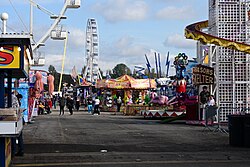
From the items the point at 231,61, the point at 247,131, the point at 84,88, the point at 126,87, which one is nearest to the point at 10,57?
the point at 247,131

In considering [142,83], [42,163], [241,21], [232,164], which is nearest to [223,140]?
[232,164]

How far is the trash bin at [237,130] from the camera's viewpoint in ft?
51.5

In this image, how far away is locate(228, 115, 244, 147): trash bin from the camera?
618 inches

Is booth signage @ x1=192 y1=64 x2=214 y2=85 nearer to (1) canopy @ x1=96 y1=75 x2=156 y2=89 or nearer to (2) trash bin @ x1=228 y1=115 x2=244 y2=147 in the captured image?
(2) trash bin @ x1=228 y1=115 x2=244 y2=147

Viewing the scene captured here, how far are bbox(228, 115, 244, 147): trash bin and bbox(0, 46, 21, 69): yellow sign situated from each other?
27.4 ft

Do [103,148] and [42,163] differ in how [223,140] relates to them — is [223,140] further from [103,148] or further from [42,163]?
[42,163]

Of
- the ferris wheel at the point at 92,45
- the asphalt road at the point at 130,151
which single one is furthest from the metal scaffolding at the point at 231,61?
the ferris wheel at the point at 92,45

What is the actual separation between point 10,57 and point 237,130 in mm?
8541

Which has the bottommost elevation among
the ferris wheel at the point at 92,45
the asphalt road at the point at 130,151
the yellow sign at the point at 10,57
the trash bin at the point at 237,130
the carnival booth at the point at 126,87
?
the asphalt road at the point at 130,151

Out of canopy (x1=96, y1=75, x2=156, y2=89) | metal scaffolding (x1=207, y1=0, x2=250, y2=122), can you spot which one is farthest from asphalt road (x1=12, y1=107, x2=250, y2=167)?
canopy (x1=96, y1=75, x2=156, y2=89)

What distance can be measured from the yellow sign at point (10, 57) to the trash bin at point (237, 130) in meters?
8.36

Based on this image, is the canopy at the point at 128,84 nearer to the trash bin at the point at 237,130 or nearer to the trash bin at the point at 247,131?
the trash bin at the point at 237,130

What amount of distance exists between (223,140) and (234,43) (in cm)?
691

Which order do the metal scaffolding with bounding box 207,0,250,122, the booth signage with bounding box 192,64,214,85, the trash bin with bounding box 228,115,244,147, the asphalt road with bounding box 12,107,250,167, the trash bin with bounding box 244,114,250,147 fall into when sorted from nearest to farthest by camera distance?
the asphalt road with bounding box 12,107,250,167, the trash bin with bounding box 244,114,250,147, the trash bin with bounding box 228,115,244,147, the metal scaffolding with bounding box 207,0,250,122, the booth signage with bounding box 192,64,214,85
